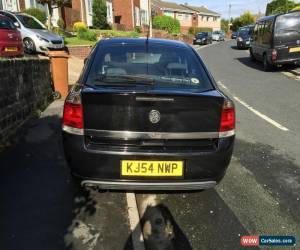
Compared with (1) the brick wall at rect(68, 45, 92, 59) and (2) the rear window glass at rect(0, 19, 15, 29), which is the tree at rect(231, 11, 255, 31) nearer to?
(1) the brick wall at rect(68, 45, 92, 59)

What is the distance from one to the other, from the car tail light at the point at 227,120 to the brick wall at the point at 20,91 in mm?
4105

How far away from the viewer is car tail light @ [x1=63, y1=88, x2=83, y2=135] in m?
3.76

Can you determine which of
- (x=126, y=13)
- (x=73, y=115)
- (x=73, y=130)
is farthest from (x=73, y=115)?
(x=126, y=13)

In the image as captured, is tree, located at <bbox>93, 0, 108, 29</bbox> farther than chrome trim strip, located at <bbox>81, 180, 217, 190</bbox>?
Yes

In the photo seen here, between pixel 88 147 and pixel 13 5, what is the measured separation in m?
25.1

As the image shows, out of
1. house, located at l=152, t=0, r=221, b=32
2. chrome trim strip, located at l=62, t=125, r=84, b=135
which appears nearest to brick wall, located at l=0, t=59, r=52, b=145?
chrome trim strip, located at l=62, t=125, r=84, b=135

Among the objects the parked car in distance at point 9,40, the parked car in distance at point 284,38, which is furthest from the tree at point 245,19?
the parked car in distance at point 9,40

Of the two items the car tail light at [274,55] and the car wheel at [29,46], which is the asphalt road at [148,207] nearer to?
the car wheel at [29,46]

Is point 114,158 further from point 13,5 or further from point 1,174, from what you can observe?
point 13,5

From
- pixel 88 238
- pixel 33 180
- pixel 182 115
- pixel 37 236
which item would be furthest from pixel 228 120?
pixel 33 180

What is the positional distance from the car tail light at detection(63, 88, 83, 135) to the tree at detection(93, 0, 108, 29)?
3563cm

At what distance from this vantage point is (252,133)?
24.3ft

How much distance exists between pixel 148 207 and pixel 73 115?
136 cm

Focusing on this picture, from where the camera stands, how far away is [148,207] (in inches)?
169
